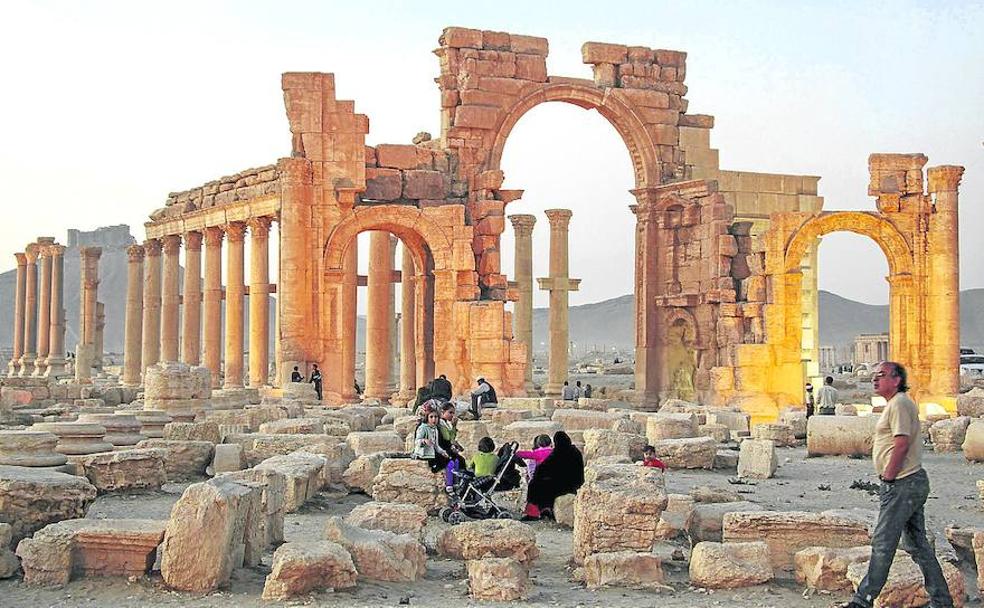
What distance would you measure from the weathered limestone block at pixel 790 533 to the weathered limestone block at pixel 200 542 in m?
3.66

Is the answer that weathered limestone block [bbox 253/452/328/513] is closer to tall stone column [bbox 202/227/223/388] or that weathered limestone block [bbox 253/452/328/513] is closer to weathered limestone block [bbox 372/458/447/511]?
weathered limestone block [bbox 372/458/447/511]

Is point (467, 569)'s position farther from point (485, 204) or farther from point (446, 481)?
point (485, 204)

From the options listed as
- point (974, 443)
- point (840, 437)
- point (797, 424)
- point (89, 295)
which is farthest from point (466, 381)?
point (89, 295)

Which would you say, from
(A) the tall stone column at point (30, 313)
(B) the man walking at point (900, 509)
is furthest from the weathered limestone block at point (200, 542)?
(A) the tall stone column at point (30, 313)

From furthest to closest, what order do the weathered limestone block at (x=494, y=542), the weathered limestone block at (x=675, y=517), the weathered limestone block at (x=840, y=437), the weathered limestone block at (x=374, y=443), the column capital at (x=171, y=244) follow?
the column capital at (x=171, y=244) < the weathered limestone block at (x=840, y=437) < the weathered limestone block at (x=374, y=443) < the weathered limestone block at (x=675, y=517) < the weathered limestone block at (x=494, y=542)

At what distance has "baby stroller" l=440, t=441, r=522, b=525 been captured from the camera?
11.5 m

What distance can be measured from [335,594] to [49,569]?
1.98 meters

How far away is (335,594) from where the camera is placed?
8383 mm

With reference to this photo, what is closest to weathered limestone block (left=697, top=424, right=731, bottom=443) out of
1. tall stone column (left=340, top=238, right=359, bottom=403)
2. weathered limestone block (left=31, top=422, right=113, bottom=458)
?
weathered limestone block (left=31, top=422, right=113, bottom=458)

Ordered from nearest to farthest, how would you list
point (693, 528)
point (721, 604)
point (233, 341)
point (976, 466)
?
point (721, 604) → point (693, 528) → point (976, 466) → point (233, 341)

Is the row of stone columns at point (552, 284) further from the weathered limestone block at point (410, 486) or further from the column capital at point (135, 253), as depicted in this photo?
the weathered limestone block at point (410, 486)

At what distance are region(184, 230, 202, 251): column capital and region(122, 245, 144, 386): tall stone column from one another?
13.5 ft

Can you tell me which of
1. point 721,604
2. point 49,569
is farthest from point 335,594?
point 721,604

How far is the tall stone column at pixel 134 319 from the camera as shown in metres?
34.6
